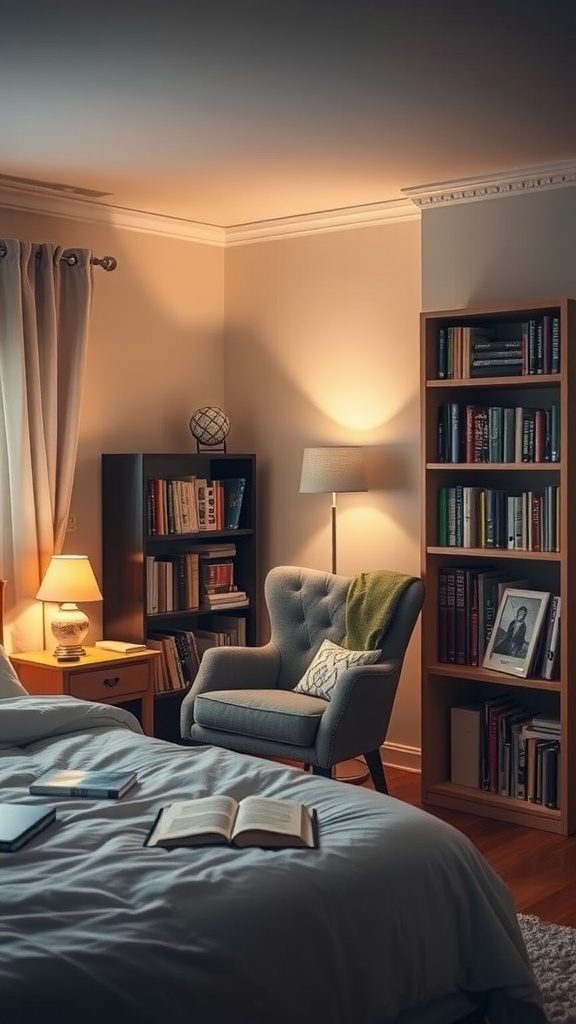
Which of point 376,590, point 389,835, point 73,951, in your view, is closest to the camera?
point 73,951

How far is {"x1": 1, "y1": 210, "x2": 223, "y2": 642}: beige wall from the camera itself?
5.60m

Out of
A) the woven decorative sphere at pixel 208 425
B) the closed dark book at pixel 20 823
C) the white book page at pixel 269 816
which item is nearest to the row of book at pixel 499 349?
the woven decorative sphere at pixel 208 425

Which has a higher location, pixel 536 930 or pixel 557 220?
pixel 557 220

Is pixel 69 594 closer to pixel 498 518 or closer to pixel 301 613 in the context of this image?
pixel 301 613

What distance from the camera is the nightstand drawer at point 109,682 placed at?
5004 mm

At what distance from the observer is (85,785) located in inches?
126

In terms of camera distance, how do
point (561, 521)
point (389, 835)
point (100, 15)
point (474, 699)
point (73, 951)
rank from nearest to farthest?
point (73, 951)
point (389, 835)
point (100, 15)
point (561, 521)
point (474, 699)

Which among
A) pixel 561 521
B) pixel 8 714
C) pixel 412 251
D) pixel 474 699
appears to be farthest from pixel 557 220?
pixel 8 714

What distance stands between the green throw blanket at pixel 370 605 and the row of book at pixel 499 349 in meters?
0.87

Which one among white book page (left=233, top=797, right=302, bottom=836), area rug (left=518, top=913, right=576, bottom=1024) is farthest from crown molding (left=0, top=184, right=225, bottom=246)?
area rug (left=518, top=913, right=576, bottom=1024)

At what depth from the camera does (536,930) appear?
370cm

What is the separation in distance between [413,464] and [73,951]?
11.6 ft

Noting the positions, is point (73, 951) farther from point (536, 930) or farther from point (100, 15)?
point (100, 15)

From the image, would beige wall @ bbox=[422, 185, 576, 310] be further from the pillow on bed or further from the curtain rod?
the pillow on bed
